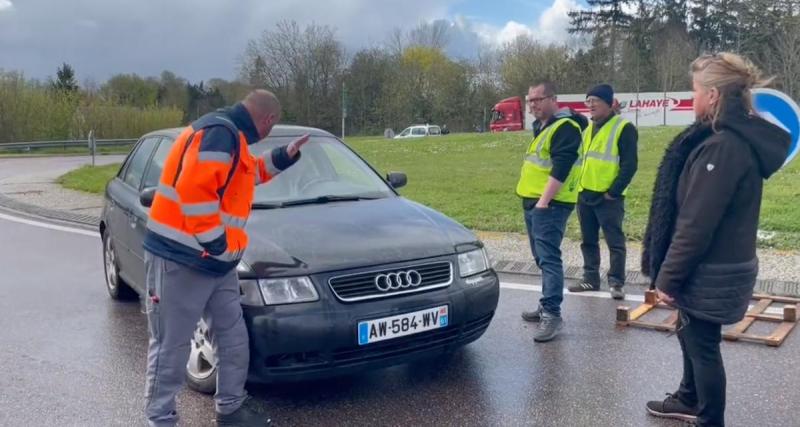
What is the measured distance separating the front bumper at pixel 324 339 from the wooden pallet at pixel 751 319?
2031 millimetres

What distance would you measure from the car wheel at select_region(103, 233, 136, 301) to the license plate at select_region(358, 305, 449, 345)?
3255 millimetres

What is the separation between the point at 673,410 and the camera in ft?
12.7

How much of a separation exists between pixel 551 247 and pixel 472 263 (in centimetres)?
101

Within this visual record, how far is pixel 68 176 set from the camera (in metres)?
19.6

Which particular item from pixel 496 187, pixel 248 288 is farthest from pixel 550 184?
pixel 496 187

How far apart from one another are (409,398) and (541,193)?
1923 millimetres

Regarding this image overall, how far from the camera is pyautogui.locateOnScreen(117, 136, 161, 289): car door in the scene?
5.42m

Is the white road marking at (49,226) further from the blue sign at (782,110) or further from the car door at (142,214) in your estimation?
the blue sign at (782,110)

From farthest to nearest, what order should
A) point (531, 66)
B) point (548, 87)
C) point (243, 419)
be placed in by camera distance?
point (531, 66), point (548, 87), point (243, 419)

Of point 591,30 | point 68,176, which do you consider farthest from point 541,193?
point 591,30

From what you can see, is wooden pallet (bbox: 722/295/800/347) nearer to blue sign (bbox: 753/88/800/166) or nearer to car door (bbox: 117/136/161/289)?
blue sign (bbox: 753/88/800/166)

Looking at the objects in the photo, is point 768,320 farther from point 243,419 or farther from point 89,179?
point 89,179

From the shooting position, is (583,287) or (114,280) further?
(583,287)

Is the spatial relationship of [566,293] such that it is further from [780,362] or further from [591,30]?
[591,30]
